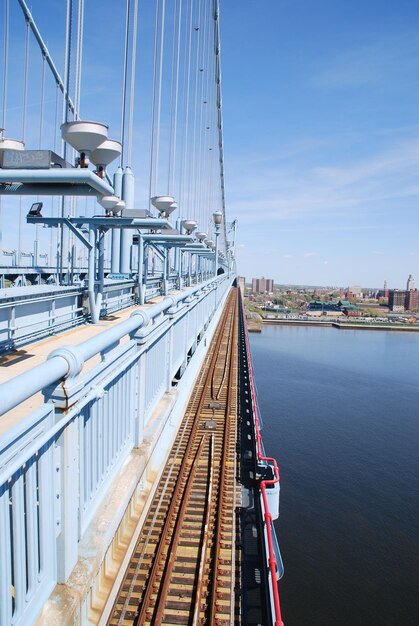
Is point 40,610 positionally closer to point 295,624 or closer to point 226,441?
point 226,441

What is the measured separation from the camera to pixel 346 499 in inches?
585

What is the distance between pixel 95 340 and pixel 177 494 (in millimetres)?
3970

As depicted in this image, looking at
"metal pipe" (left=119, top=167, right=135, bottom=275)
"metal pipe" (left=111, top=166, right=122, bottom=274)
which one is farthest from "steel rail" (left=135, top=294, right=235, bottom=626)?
"metal pipe" (left=111, top=166, right=122, bottom=274)

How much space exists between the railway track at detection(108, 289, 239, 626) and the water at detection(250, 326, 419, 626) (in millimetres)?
5836

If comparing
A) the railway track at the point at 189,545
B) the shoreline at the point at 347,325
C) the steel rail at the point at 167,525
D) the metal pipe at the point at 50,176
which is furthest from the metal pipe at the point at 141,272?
the shoreline at the point at 347,325

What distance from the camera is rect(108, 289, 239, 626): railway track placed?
3529mm

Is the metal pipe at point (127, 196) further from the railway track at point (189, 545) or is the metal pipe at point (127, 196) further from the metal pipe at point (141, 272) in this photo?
the railway track at point (189, 545)

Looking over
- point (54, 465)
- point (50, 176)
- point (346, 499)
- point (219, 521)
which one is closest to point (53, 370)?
point (54, 465)

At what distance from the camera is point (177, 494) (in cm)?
542

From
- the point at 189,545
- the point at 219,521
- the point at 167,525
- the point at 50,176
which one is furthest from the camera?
the point at 219,521

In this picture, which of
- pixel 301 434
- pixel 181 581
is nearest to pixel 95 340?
pixel 181 581

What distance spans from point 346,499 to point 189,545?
12.0 m

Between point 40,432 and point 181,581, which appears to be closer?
point 40,432

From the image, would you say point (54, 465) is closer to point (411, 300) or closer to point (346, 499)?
point (346, 499)
